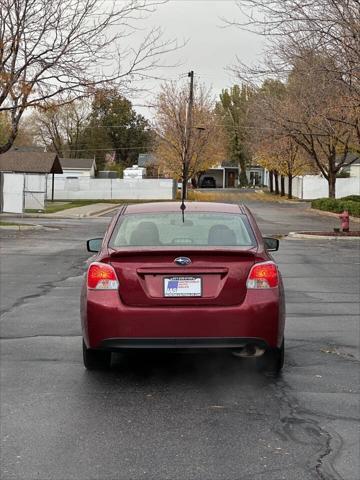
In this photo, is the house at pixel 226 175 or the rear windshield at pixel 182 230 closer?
the rear windshield at pixel 182 230

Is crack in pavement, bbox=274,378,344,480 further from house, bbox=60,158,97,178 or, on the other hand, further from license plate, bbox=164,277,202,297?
house, bbox=60,158,97,178

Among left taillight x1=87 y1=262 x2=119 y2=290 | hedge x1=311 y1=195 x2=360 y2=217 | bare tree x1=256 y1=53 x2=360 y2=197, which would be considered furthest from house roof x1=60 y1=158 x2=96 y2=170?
left taillight x1=87 y1=262 x2=119 y2=290

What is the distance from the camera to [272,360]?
6402 millimetres

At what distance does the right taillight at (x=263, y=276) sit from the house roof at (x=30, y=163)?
1772 inches

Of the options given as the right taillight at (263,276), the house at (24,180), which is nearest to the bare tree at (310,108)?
the house at (24,180)

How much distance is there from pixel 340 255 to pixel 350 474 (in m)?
14.7

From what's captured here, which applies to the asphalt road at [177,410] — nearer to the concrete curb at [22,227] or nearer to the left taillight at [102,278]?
the left taillight at [102,278]

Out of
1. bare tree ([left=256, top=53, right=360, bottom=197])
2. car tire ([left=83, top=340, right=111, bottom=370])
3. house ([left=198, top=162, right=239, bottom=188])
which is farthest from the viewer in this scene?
house ([left=198, top=162, right=239, bottom=188])

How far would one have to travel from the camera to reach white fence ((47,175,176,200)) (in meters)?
60.1

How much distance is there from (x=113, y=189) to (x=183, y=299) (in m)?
55.0

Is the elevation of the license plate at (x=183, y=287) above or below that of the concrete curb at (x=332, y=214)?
below

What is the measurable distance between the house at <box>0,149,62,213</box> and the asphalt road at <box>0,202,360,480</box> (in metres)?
25.3

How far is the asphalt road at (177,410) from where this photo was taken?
14.4ft

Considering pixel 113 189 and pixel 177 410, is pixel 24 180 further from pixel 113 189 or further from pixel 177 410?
pixel 177 410
